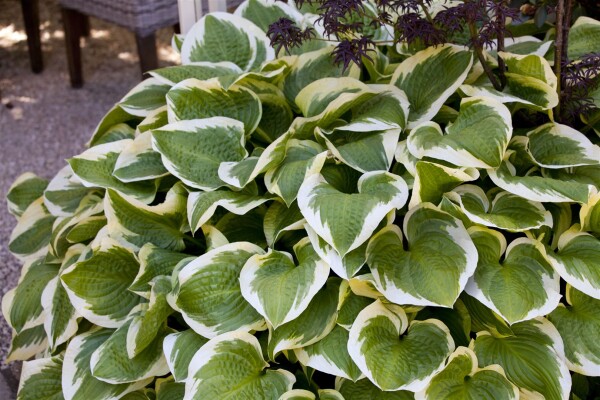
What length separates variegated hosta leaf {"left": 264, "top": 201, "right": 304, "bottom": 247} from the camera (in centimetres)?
122

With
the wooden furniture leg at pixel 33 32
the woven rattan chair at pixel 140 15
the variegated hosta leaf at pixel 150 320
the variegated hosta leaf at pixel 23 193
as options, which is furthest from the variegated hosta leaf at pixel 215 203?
the wooden furniture leg at pixel 33 32

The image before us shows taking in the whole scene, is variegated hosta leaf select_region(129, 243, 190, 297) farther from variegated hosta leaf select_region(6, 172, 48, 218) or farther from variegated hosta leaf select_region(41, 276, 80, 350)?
variegated hosta leaf select_region(6, 172, 48, 218)

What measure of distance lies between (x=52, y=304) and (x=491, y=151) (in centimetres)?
80

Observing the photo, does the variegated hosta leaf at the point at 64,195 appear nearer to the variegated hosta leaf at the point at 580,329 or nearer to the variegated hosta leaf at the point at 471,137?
the variegated hosta leaf at the point at 471,137

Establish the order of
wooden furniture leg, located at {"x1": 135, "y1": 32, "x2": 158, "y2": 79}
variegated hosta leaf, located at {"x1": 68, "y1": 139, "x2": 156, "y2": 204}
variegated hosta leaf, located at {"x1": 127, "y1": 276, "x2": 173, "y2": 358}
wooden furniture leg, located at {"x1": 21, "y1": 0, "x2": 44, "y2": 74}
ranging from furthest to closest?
wooden furniture leg, located at {"x1": 21, "y1": 0, "x2": 44, "y2": 74} < wooden furniture leg, located at {"x1": 135, "y1": 32, "x2": 158, "y2": 79} < variegated hosta leaf, located at {"x1": 68, "y1": 139, "x2": 156, "y2": 204} < variegated hosta leaf, located at {"x1": 127, "y1": 276, "x2": 173, "y2": 358}

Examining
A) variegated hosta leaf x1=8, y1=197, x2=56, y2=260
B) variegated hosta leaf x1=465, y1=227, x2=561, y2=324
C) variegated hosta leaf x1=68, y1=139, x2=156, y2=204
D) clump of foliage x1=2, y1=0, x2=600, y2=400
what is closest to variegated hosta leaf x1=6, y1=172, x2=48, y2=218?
variegated hosta leaf x1=8, y1=197, x2=56, y2=260

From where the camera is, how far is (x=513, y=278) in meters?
A: 1.09

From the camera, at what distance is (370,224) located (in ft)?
3.48

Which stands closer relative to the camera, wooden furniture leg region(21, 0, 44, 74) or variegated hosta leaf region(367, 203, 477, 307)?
variegated hosta leaf region(367, 203, 477, 307)

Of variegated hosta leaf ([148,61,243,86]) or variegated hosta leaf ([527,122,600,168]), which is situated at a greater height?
variegated hosta leaf ([527,122,600,168])

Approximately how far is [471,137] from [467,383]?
14.4 inches

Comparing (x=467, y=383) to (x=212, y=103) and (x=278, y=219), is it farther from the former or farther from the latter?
(x=212, y=103)

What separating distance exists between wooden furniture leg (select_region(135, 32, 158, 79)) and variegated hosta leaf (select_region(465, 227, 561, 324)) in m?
1.93

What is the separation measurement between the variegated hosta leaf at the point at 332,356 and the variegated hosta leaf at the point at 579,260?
1.07 ft
